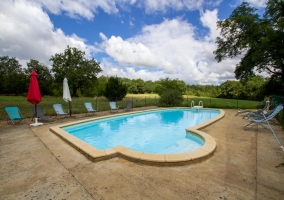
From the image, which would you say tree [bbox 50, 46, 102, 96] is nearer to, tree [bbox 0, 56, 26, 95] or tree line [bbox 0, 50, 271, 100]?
tree line [bbox 0, 50, 271, 100]

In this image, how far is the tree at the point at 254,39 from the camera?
1369cm

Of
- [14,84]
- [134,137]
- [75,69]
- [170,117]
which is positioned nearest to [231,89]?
[170,117]

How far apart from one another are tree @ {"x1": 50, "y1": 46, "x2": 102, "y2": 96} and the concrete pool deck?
29.1 metres

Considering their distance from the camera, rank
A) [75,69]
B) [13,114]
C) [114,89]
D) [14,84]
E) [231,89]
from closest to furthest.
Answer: [13,114], [114,89], [75,69], [14,84], [231,89]

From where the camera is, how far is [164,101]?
1545 centimetres

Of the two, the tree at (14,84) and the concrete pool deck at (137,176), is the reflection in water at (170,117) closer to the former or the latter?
the concrete pool deck at (137,176)

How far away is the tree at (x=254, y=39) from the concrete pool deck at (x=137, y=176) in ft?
45.3

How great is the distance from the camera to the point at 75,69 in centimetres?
3175

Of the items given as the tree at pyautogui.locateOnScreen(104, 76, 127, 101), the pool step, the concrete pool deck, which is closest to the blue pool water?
the pool step

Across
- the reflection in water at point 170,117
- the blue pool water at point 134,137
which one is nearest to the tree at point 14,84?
the reflection in water at point 170,117

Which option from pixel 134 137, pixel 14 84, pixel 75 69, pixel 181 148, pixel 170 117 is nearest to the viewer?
pixel 181 148

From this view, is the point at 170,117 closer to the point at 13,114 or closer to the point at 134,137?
the point at 134,137

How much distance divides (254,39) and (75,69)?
29.5m

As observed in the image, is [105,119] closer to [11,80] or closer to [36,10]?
[36,10]
